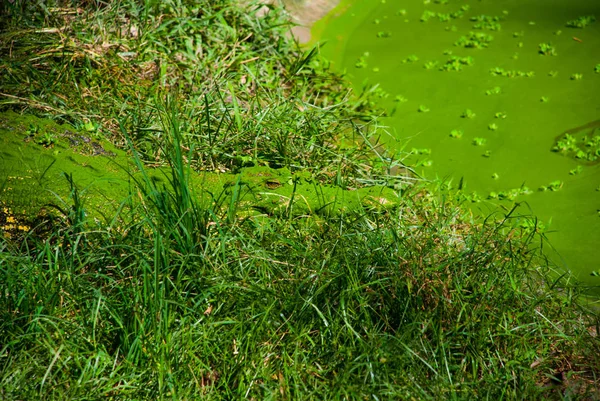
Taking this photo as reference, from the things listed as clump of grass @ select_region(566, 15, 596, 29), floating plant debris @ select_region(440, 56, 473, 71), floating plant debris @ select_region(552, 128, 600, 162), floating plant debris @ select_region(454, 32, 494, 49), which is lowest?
floating plant debris @ select_region(552, 128, 600, 162)

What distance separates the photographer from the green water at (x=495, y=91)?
2.91 metres

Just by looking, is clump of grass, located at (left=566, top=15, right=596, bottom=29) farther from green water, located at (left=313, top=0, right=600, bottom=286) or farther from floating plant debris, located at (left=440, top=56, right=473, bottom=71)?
floating plant debris, located at (left=440, top=56, right=473, bottom=71)

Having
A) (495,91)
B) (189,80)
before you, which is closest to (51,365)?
(189,80)

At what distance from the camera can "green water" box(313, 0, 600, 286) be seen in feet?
9.53

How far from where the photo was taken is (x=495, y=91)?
12.0 feet

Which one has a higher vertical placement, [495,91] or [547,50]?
[547,50]

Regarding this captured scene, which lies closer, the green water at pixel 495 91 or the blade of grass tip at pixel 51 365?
the blade of grass tip at pixel 51 365

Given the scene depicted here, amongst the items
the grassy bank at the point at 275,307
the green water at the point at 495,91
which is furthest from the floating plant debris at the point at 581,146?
the grassy bank at the point at 275,307

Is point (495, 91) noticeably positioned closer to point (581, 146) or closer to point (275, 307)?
point (581, 146)

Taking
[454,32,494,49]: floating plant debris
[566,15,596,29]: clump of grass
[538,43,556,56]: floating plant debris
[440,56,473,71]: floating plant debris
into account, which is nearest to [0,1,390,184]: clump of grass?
[440,56,473,71]: floating plant debris

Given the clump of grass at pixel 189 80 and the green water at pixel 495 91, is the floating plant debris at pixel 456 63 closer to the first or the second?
the green water at pixel 495 91

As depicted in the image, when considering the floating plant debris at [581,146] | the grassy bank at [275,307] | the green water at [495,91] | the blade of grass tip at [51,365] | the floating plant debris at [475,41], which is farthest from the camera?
the floating plant debris at [475,41]

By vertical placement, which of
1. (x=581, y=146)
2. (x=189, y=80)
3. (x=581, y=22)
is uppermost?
(x=581, y=22)

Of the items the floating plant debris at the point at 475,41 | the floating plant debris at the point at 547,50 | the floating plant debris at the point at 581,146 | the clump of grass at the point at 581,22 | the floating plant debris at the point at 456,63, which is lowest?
the floating plant debris at the point at 581,146
